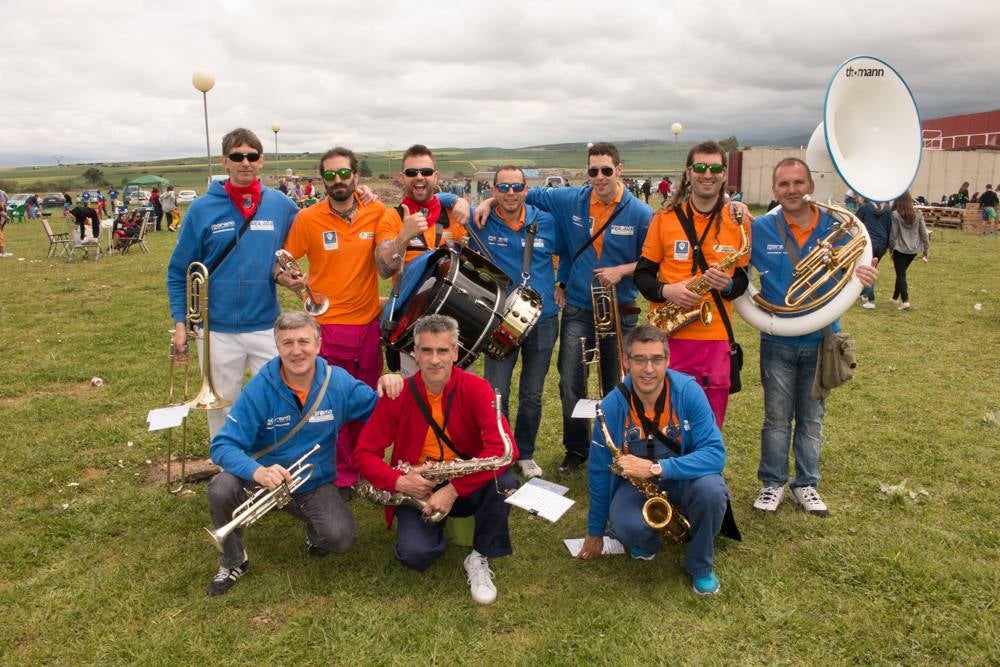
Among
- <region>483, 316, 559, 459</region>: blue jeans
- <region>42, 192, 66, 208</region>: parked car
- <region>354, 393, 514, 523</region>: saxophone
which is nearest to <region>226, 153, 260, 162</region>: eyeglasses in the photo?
<region>483, 316, 559, 459</region>: blue jeans

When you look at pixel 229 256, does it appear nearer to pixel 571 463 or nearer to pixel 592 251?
pixel 592 251

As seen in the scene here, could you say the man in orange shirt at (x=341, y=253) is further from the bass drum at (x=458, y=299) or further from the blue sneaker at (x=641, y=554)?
the blue sneaker at (x=641, y=554)

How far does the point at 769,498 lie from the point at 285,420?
3.26 meters

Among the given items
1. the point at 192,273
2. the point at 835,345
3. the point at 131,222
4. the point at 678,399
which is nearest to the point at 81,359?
the point at 192,273

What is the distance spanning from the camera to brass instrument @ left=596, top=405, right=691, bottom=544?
3.67 meters

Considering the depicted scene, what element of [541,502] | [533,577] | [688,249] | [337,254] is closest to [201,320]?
[337,254]

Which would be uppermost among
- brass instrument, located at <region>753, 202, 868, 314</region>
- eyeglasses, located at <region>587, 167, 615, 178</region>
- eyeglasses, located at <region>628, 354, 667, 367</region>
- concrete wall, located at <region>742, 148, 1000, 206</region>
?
concrete wall, located at <region>742, 148, 1000, 206</region>

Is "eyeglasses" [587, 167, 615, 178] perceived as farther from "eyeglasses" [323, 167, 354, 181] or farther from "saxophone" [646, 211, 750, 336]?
"eyeglasses" [323, 167, 354, 181]

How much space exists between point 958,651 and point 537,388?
2899 millimetres

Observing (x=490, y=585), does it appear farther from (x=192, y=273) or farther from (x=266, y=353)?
(x=192, y=273)

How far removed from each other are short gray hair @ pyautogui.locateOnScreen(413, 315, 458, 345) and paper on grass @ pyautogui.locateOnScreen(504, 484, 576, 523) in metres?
0.91

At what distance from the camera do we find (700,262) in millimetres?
4227

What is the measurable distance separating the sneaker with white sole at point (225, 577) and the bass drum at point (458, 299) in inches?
61.4

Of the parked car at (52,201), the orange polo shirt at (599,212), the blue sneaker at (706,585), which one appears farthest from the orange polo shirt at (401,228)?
the parked car at (52,201)
